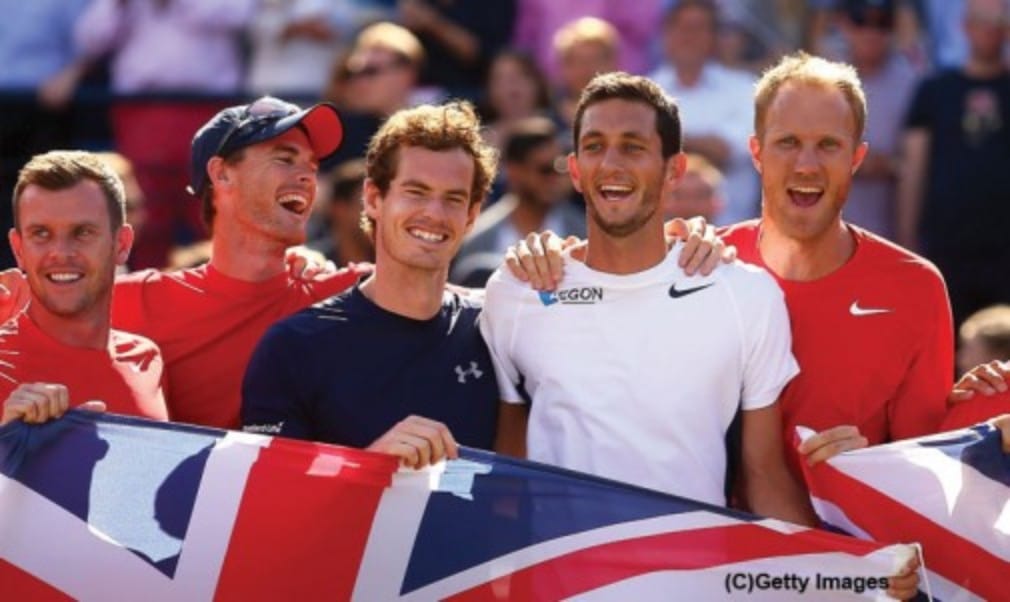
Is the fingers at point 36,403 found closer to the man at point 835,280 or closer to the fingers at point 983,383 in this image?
the man at point 835,280

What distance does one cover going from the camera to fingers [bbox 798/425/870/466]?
260 inches

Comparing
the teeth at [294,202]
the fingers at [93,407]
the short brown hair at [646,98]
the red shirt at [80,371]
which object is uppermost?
the short brown hair at [646,98]

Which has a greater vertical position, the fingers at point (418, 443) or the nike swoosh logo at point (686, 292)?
the nike swoosh logo at point (686, 292)

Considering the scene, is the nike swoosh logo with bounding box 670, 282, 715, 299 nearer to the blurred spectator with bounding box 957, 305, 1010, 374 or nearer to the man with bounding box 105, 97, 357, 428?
the man with bounding box 105, 97, 357, 428

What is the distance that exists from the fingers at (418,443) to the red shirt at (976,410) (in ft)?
4.93

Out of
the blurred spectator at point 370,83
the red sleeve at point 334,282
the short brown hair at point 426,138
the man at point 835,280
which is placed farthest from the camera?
the blurred spectator at point 370,83

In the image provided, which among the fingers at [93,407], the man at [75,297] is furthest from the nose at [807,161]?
the fingers at [93,407]

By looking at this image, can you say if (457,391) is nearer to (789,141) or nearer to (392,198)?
(392,198)

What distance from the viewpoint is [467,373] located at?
689 centimetres

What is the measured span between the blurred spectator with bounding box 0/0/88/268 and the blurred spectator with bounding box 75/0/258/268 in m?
0.19

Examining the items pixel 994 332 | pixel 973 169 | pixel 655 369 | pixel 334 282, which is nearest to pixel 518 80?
pixel 973 169

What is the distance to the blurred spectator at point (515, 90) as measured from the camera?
1226 centimetres

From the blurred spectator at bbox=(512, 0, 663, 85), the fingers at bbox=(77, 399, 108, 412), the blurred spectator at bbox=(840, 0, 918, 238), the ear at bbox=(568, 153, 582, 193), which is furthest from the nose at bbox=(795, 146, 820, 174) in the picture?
the blurred spectator at bbox=(512, 0, 663, 85)

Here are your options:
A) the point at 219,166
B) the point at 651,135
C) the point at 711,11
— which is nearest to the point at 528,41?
the point at 711,11
